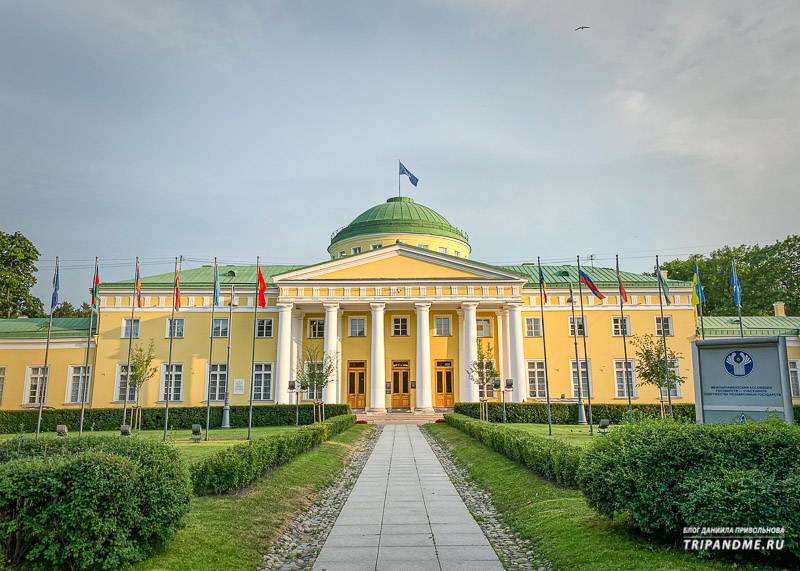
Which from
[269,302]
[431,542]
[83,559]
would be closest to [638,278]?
[269,302]

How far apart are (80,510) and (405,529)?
480cm

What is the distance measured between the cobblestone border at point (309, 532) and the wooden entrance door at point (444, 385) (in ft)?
81.6

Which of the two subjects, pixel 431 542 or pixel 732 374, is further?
pixel 732 374

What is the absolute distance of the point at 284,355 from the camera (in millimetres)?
37156

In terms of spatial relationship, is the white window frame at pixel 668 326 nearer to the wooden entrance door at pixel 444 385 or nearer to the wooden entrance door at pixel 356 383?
the wooden entrance door at pixel 444 385

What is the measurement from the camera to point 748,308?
53.0 m

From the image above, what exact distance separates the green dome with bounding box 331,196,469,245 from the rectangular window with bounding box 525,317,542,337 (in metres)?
10.8

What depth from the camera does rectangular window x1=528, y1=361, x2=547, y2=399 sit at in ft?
129

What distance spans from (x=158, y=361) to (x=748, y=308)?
53146mm

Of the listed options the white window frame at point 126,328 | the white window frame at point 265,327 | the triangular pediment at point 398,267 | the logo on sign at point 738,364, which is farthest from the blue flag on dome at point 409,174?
the logo on sign at point 738,364

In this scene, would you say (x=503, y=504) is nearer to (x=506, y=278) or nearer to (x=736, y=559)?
(x=736, y=559)

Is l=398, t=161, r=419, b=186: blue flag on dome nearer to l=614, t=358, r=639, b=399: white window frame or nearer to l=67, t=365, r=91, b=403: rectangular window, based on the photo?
l=614, t=358, r=639, b=399: white window frame

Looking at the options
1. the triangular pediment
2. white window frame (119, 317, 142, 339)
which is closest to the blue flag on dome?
the triangular pediment

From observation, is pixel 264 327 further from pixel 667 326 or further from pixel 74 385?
pixel 667 326
